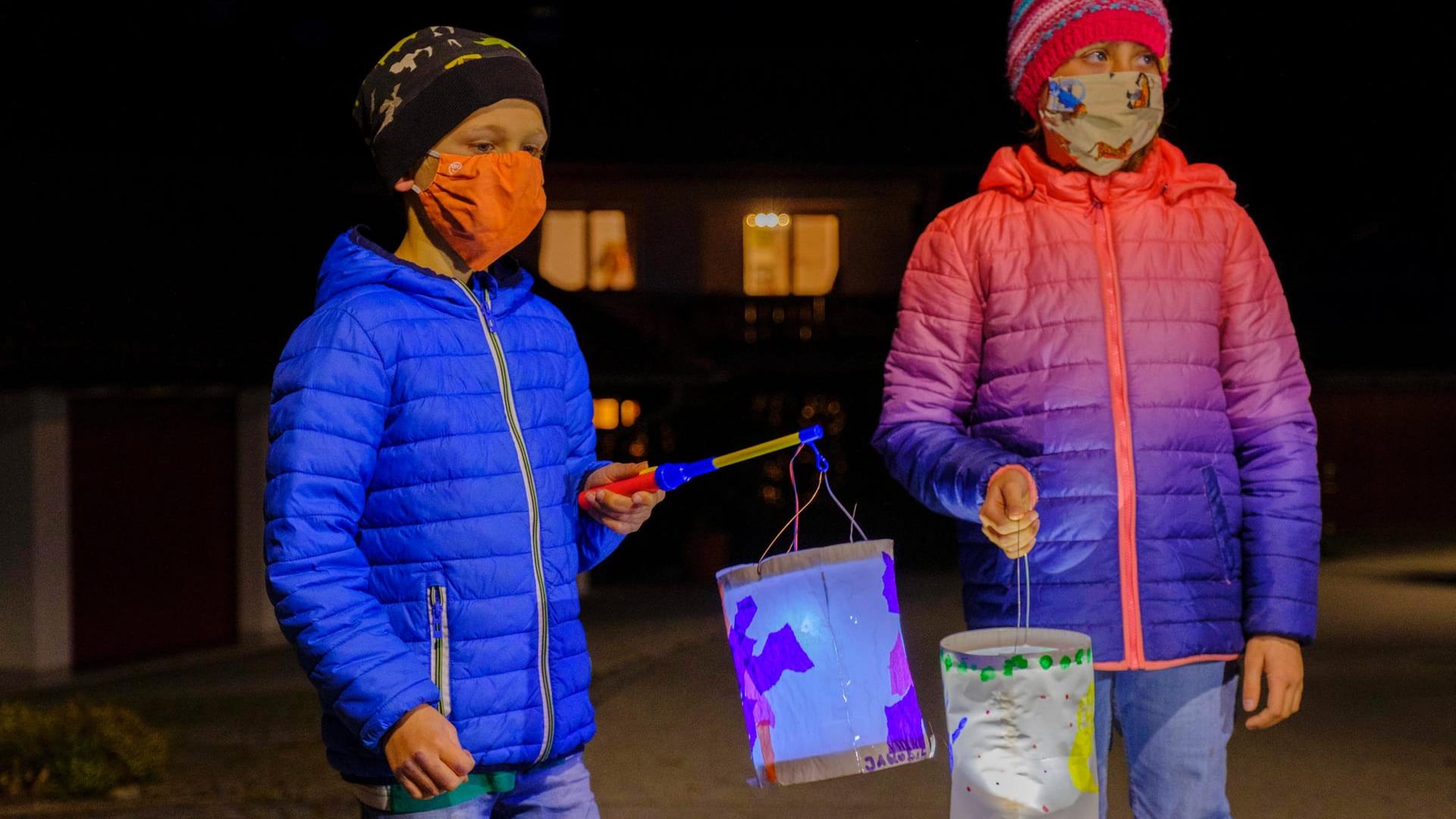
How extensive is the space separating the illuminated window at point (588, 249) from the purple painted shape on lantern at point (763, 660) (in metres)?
23.9

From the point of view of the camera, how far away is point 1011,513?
2.62 metres

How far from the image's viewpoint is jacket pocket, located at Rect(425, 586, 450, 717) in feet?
8.54

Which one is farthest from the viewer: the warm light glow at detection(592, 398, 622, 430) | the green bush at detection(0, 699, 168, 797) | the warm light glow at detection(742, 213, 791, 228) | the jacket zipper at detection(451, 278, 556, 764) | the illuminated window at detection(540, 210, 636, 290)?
the warm light glow at detection(742, 213, 791, 228)

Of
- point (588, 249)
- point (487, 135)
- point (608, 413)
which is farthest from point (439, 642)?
point (588, 249)

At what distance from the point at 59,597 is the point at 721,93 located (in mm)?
20239

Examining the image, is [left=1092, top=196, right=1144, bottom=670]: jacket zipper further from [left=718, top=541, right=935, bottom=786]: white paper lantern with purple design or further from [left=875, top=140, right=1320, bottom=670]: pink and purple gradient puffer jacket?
[left=718, top=541, right=935, bottom=786]: white paper lantern with purple design

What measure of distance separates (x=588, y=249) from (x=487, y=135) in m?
23.6

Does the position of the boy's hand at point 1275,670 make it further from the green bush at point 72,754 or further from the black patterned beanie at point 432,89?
the green bush at point 72,754

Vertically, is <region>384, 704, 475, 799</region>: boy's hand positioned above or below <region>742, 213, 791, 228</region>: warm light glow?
below

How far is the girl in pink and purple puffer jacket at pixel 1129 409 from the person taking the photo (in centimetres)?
288

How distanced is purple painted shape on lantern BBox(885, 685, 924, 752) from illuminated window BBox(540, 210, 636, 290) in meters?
23.9

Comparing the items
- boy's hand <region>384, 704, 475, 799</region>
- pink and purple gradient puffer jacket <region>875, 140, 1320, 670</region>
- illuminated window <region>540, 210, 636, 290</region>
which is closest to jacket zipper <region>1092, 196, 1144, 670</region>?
pink and purple gradient puffer jacket <region>875, 140, 1320, 670</region>

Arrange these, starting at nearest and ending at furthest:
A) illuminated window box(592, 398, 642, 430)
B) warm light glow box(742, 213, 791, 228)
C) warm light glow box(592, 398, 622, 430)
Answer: warm light glow box(592, 398, 622, 430)
illuminated window box(592, 398, 642, 430)
warm light glow box(742, 213, 791, 228)

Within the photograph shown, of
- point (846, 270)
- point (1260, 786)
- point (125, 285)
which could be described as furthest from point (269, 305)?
point (846, 270)
